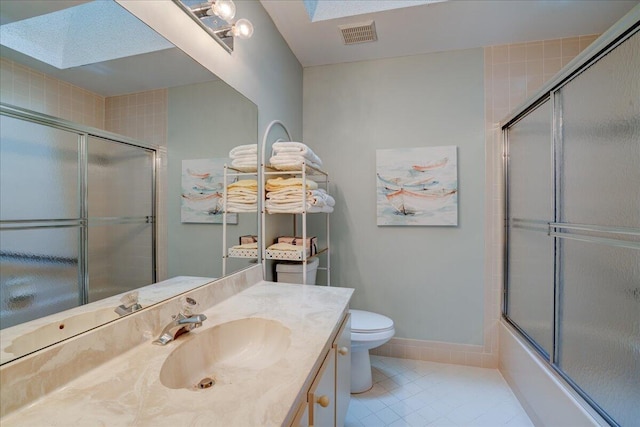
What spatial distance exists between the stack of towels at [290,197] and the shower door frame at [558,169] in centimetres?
125

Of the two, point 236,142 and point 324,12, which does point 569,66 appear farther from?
point 236,142

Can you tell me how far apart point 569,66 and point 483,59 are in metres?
0.96

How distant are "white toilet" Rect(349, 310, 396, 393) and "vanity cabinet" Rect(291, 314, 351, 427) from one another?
437mm

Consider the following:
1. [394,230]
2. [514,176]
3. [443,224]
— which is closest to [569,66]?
[514,176]

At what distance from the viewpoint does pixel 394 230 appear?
2.29 m

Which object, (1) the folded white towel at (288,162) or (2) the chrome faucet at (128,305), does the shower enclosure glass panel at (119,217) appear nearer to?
(2) the chrome faucet at (128,305)

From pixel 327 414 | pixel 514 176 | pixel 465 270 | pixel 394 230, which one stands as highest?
pixel 514 176

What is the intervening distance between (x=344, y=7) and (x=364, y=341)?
2083 millimetres

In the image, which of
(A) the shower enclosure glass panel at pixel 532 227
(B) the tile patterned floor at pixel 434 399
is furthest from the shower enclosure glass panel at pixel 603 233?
(B) the tile patterned floor at pixel 434 399

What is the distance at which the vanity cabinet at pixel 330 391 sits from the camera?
76 cm

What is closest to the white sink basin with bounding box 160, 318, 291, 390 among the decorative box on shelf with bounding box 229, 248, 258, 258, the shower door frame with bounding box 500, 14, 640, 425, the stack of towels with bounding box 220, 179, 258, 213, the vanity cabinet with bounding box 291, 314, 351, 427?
the vanity cabinet with bounding box 291, 314, 351, 427

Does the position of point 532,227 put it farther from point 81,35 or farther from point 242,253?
point 81,35

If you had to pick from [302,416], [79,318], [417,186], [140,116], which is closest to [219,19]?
[140,116]

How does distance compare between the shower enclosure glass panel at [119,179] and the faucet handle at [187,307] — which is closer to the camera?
the shower enclosure glass panel at [119,179]
